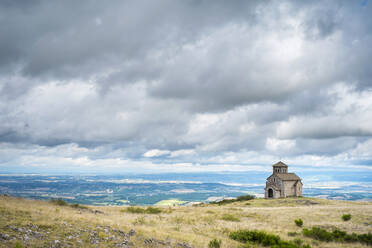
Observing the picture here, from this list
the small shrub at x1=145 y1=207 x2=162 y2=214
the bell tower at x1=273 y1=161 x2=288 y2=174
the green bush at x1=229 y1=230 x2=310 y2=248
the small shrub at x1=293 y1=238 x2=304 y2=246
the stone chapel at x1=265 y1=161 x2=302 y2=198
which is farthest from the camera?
the bell tower at x1=273 y1=161 x2=288 y2=174

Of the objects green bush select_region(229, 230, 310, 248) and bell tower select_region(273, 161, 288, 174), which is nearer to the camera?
green bush select_region(229, 230, 310, 248)

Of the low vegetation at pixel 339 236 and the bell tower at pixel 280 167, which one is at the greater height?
the bell tower at pixel 280 167

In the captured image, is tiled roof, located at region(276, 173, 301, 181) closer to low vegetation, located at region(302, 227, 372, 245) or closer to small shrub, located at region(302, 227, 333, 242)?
small shrub, located at region(302, 227, 333, 242)

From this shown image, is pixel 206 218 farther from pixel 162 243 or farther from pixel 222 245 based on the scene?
pixel 162 243

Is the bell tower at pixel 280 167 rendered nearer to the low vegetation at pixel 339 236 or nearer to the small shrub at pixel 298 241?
the low vegetation at pixel 339 236

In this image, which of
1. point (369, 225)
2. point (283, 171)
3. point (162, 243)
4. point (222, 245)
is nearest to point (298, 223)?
point (369, 225)

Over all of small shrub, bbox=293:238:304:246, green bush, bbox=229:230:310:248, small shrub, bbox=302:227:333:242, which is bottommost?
small shrub, bbox=302:227:333:242

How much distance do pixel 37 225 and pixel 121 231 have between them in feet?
15.5

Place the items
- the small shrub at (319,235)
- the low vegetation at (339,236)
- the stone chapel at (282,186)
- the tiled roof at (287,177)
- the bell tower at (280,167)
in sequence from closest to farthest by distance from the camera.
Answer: the low vegetation at (339,236)
the small shrub at (319,235)
the stone chapel at (282,186)
the tiled roof at (287,177)
the bell tower at (280,167)

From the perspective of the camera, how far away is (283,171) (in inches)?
3359

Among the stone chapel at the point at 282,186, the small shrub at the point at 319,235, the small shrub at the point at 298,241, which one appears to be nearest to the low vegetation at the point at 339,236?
the small shrub at the point at 319,235

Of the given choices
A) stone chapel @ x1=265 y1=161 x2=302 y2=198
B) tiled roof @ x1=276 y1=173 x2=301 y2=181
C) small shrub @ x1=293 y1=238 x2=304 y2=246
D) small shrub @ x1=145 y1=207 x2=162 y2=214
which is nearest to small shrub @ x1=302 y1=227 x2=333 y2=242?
small shrub @ x1=293 y1=238 x2=304 y2=246

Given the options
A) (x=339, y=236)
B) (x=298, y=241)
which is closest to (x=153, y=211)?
(x=298, y=241)

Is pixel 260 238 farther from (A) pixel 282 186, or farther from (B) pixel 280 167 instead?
(B) pixel 280 167
